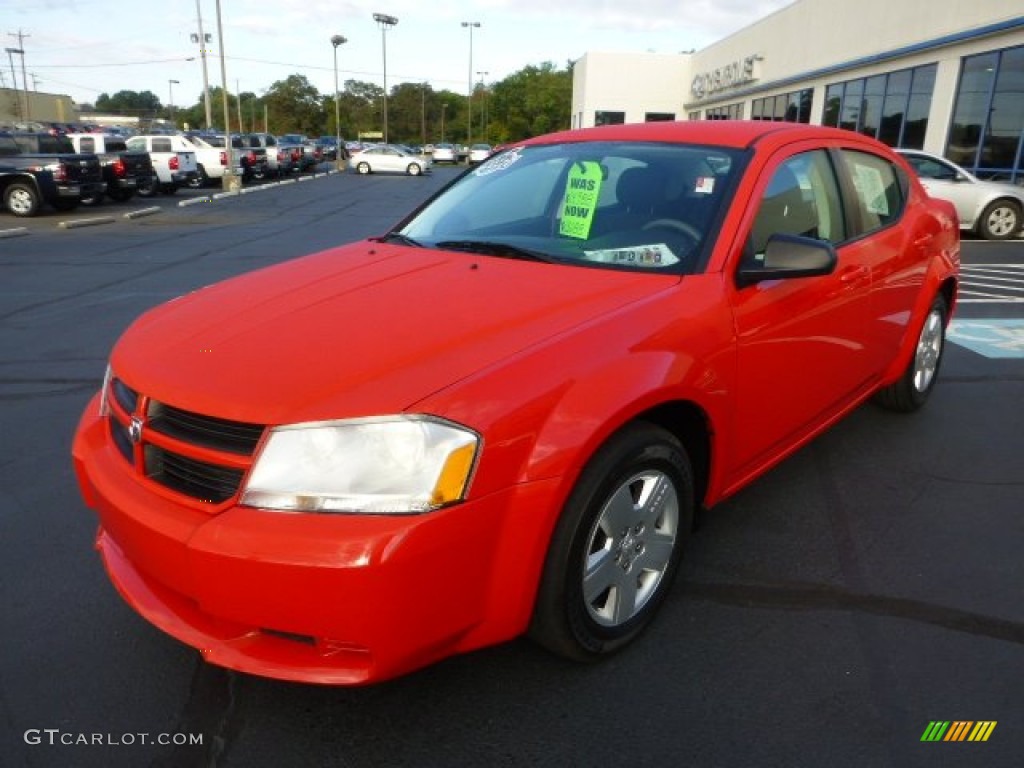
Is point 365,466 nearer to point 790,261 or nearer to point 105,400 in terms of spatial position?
point 105,400

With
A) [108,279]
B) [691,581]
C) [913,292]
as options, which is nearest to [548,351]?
[691,581]

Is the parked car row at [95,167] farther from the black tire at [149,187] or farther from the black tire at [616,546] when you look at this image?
the black tire at [616,546]

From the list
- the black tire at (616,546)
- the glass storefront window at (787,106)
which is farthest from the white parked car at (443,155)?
the black tire at (616,546)

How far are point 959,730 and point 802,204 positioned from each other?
205 centimetres

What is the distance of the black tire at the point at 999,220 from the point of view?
13.5 meters

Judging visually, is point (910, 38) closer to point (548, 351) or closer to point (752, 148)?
point (752, 148)

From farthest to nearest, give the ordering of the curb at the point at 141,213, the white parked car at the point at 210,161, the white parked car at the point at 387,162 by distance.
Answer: the white parked car at the point at 387,162, the white parked car at the point at 210,161, the curb at the point at 141,213

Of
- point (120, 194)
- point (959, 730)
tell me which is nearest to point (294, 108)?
point (120, 194)

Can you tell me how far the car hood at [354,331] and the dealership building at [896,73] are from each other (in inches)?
660

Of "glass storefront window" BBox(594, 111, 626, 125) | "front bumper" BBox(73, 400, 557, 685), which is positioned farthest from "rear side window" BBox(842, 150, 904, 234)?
"glass storefront window" BBox(594, 111, 626, 125)

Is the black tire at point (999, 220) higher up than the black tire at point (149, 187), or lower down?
higher up

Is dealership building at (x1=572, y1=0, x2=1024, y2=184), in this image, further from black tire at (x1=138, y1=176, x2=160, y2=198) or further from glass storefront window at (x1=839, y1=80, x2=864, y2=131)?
black tire at (x1=138, y1=176, x2=160, y2=198)

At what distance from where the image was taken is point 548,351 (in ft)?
7.17

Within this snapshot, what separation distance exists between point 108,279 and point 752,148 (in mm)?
8773
